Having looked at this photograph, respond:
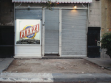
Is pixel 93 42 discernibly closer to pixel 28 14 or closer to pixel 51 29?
pixel 51 29

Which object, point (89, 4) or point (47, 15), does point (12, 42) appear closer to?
point (47, 15)

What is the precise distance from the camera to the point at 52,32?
10039 millimetres

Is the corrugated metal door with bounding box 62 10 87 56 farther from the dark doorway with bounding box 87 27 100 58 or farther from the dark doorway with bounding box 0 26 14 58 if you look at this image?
the dark doorway with bounding box 0 26 14 58

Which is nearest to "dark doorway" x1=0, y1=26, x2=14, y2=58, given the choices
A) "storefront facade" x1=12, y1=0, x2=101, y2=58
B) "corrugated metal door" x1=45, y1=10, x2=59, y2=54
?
"storefront facade" x1=12, y1=0, x2=101, y2=58

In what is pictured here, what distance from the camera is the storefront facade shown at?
9742 mm

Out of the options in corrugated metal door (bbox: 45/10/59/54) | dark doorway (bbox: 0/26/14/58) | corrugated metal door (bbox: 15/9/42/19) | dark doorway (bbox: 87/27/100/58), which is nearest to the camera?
dark doorway (bbox: 0/26/14/58)

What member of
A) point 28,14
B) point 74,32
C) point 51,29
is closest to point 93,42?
point 74,32

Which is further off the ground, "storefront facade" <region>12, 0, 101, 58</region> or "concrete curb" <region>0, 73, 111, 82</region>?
"storefront facade" <region>12, 0, 101, 58</region>

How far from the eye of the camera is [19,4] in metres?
9.66

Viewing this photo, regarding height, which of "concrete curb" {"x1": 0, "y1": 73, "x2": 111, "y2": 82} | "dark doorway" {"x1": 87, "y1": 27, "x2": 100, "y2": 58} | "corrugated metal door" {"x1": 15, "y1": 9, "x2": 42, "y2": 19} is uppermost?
"corrugated metal door" {"x1": 15, "y1": 9, "x2": 42, "y2": 19}

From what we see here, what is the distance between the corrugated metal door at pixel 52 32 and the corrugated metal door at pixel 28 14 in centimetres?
61

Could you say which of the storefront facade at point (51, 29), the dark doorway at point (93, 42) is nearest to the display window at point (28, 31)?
the storefront facade at point (51, 29)

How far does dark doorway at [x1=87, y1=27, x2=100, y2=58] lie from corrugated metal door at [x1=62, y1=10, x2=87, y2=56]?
1.01ft

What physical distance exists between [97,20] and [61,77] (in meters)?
6.33
